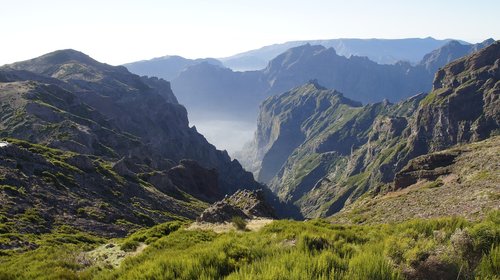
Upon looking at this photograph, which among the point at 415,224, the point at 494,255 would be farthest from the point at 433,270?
the point at 415,224

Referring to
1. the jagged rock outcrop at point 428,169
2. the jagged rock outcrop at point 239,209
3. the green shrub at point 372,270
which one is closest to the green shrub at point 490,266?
the green shrub at point 372,270

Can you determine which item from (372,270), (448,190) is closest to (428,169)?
(448,190)

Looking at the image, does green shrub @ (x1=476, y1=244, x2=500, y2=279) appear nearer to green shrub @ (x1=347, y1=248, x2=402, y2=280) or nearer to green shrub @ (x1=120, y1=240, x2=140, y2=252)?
green shrub @ (x1=347, y1=248, x2=402, y2=280)

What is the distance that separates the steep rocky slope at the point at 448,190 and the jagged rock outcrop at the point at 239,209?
49.1 ft

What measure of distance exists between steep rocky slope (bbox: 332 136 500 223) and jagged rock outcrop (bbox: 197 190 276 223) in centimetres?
1497

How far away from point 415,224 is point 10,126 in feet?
531

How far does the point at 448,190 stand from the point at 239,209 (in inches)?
1353

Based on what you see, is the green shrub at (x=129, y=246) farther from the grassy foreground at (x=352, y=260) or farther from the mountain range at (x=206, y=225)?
the grassy foreground at (x=352, y=260)

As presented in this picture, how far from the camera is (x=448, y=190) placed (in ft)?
210

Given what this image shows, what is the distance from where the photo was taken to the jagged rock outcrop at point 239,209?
1687 inches

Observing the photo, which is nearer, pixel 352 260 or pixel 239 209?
pixel 352 260

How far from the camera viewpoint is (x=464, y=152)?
3784 inches

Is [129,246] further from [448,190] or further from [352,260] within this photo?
[448,190]

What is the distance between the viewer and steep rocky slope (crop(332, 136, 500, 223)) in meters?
48.9
